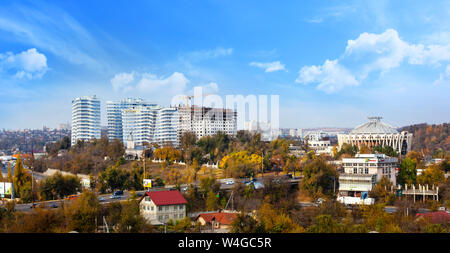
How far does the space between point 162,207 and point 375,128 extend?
14.0 m

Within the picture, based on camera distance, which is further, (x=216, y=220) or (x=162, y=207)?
(x=162, y=207)

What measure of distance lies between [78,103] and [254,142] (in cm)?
1315

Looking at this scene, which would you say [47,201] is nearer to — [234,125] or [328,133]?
[234,125]

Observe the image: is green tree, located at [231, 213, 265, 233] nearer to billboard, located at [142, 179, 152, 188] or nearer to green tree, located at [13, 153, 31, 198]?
billboard, located at [142, 179, 152, 188]

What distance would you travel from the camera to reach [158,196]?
9.38 metres

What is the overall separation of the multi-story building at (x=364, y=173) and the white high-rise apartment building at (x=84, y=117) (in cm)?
1823

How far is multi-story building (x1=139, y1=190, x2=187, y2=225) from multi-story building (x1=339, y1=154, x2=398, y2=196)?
15.3 ft

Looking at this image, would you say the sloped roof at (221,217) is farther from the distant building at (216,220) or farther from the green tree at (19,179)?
the green tree at (19,179)

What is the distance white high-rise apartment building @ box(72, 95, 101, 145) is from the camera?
27.1 meters

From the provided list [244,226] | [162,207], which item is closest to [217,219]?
[162,207]

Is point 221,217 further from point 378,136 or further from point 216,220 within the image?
point 378,136

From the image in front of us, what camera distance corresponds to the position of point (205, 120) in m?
25.0

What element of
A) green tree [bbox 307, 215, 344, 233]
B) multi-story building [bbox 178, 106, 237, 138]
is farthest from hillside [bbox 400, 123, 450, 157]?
green tree [bbox 307, 215, 344, 233]
